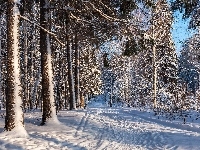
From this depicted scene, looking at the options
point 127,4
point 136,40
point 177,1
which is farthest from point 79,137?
point 177,1

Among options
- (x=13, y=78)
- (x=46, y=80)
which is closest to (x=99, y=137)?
(x=13, y=78)

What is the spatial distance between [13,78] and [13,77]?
30 millimetres

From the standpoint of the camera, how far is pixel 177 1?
1719 centimetres

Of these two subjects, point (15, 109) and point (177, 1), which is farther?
point (177, 1)

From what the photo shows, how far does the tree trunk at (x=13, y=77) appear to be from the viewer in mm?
11398

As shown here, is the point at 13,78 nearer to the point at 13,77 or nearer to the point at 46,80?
the point at 13,77

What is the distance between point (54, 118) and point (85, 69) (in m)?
32.3

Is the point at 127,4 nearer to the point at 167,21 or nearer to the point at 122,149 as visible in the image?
the point at 122,149

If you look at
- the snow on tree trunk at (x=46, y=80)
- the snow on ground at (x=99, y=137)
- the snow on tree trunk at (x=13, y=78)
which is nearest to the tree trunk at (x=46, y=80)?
the snow on tree trunk at (x=46, y=80)

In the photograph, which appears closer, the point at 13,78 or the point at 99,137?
the point at 13,78

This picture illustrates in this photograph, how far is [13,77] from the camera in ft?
37.8

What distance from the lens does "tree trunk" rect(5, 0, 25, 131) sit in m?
11.4

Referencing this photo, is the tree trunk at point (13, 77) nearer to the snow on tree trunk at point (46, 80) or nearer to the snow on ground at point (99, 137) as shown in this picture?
the snow on ground at point (99, 137)

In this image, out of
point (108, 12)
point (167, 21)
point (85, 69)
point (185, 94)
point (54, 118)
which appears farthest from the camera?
point (85, 69)
